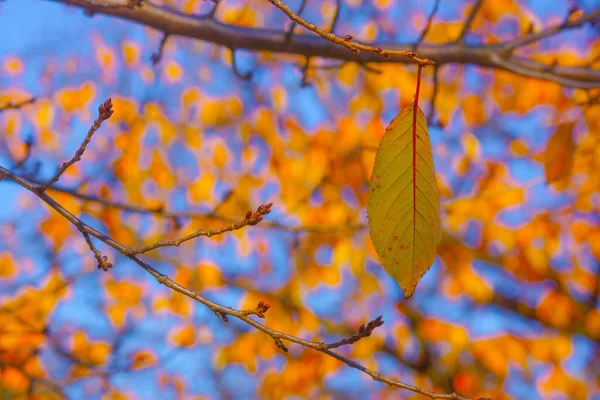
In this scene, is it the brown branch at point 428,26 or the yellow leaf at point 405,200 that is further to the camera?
the brown branch at point 428,26

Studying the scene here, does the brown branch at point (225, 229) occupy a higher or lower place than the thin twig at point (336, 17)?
lower

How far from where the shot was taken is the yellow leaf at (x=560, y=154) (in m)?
1.61

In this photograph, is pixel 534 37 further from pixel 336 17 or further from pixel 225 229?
pixel 225 229

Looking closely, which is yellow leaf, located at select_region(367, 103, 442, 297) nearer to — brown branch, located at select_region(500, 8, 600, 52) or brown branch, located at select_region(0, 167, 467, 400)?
brown branch, located at select_region(0, 167, 467, 400)

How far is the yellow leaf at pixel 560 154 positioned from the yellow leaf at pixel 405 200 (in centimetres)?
88

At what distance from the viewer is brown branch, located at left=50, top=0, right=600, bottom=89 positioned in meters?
1.66

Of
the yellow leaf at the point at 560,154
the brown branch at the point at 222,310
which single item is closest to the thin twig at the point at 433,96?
the yellow leaf at the point at 560,154

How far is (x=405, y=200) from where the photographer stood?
94 cm

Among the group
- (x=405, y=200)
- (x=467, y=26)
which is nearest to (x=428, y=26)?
(x=467, y=26)

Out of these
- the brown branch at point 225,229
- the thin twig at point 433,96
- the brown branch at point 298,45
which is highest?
the thin twig at point 433,96

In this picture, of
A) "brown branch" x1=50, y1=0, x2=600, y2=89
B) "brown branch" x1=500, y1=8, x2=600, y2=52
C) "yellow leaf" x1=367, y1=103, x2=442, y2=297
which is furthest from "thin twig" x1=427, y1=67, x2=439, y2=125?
"yellow leaf" x1=367, y1=103, x2=442, y2=297

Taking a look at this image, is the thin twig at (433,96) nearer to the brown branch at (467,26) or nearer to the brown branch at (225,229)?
the brown branch at (467,26)

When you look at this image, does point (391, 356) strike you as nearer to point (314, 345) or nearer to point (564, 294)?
point (564, 294)

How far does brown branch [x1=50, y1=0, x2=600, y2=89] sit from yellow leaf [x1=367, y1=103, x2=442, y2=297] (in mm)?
781
